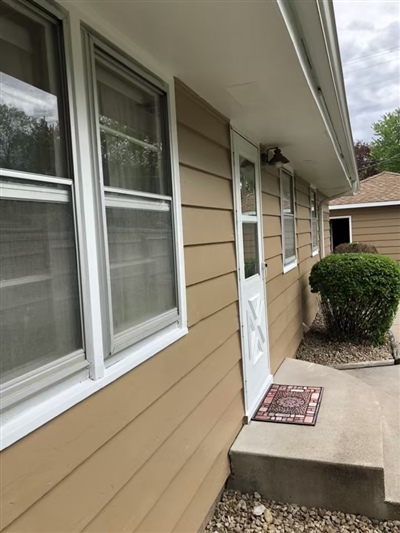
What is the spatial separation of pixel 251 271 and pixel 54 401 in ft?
8.24

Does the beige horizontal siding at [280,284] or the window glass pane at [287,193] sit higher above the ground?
the window glass pane at [287,193]

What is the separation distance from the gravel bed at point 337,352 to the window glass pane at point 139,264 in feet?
12.1

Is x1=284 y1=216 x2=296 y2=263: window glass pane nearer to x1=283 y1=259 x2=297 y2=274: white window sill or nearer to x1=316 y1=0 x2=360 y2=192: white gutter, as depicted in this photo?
x1=283 y1=259 x2=297 y2=274: white window sill

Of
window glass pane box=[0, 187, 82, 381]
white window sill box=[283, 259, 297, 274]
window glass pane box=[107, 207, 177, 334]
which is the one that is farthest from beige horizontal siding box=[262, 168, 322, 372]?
window glass pane box=[0, 187, 82, 381]

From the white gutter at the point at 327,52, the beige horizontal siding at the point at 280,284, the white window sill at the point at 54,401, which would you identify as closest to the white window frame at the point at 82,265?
the white window sill at the point at 54,401

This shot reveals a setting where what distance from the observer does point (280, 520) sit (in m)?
2.41

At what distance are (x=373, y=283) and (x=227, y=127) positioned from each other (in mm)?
3209

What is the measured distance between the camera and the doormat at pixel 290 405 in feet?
9.98

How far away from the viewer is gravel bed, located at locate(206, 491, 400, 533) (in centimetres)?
232

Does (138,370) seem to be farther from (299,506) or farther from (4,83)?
(299,506)

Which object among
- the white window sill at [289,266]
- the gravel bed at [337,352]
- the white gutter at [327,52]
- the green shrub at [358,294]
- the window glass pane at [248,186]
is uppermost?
the white gutter at [327,52]

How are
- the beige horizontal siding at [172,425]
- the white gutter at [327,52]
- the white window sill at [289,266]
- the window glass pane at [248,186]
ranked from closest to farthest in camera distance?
1. the beige horizontal siding at [172,425]
2. the white gutter at [327,52]
3. the window glass pane at [248,186]
4. the white window sill at [289,266]

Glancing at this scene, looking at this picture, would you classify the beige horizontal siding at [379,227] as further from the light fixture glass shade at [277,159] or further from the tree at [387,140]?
the tree at [387,140]

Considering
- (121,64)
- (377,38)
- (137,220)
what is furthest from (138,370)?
(377,38)
